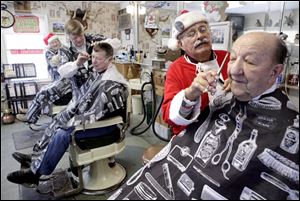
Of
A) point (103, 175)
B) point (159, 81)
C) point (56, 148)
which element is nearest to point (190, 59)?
point (56, 148)

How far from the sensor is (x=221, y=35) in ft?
5.49

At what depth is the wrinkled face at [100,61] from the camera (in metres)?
1.39

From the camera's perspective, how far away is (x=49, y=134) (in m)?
1.22

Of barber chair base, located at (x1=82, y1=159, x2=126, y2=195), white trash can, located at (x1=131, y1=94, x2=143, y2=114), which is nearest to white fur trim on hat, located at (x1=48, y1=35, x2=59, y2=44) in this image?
barber chair base, located at (x1=82, y1=159, x2=126, y2=195)

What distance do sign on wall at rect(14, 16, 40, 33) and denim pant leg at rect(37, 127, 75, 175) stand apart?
0.73 metres

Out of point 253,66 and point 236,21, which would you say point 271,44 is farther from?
point 236,21

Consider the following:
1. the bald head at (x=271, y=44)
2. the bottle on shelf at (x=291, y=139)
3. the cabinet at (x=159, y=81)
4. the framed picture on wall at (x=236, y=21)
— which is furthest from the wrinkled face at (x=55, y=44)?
the cabinet at (x=159, y=81)

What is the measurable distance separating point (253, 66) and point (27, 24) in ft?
2.44

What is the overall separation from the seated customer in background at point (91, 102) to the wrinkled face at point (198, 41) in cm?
46

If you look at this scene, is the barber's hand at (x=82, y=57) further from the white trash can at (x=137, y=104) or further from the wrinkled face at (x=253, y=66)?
the white trash can at (x=137, y=104)

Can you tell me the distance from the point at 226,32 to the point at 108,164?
1426 millimetres

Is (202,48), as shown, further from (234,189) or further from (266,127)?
(234,189)

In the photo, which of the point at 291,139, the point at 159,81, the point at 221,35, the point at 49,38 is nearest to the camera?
the point at 291,139

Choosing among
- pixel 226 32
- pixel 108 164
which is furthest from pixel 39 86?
pixel 226 32
